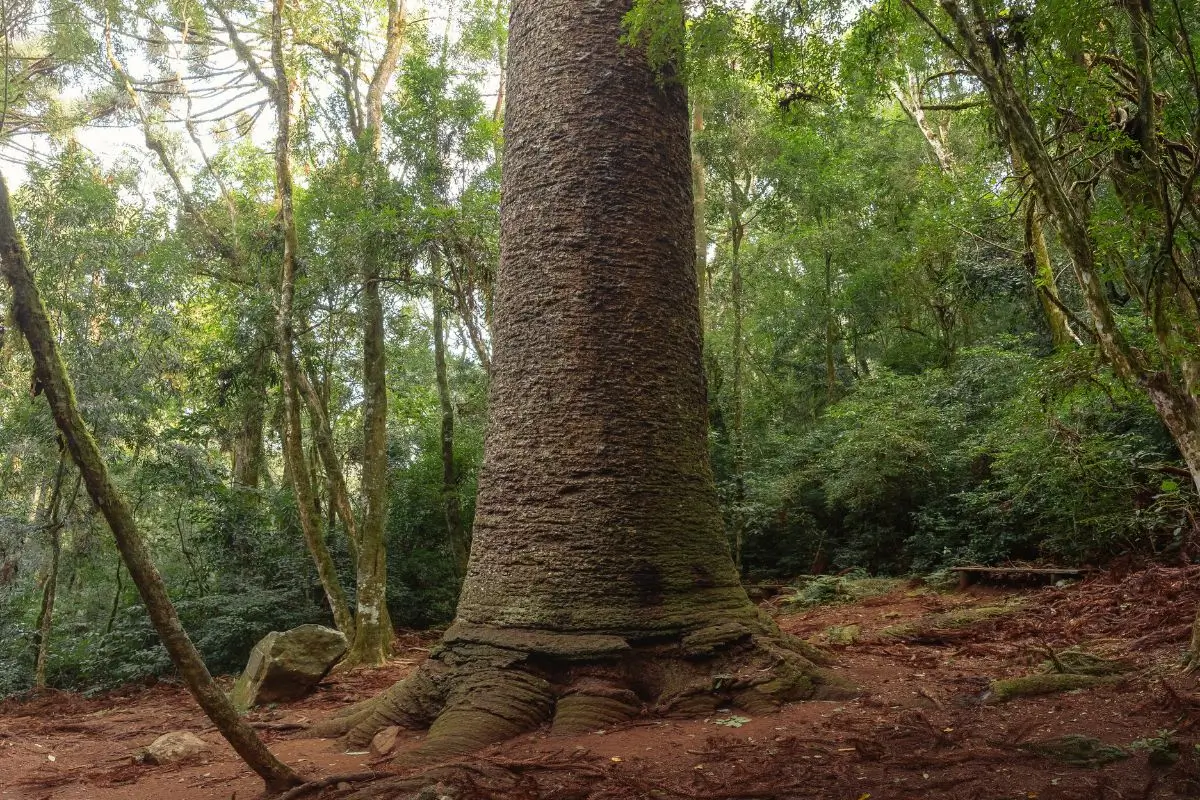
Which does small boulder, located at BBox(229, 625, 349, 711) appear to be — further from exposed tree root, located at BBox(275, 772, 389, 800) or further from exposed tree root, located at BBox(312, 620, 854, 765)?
exposed tree root, located at BBox(275, 772, 389, 800)

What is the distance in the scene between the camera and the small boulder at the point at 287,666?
6.51 m

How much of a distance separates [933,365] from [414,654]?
473 inches

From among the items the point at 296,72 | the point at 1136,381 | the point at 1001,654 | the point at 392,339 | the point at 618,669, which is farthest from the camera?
the point at 392,339

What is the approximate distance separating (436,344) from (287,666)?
6.81 metres

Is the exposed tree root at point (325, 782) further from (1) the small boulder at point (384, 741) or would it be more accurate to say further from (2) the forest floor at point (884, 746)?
(1) the small boulder at point (384, 741)

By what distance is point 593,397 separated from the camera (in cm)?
404

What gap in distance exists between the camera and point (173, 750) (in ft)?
14.0

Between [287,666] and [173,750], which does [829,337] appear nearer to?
[287,666]

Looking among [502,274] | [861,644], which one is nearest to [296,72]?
[502,274]

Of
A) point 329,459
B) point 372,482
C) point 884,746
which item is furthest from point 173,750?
point 329,459

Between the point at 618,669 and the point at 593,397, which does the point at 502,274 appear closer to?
the point at 593,397

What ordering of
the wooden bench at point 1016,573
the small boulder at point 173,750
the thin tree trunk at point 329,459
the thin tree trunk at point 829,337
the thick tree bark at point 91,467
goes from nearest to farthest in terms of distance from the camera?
the thick tree bark at point 91,467 → the small boulder at point 173,750 → the wooden bench at point 1016,573 → the thin tree trunk at point 329,459 → the thin tree trunk at point 829,337

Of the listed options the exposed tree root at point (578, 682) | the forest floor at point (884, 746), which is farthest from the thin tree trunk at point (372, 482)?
the exposed tree root at point (578, 682)

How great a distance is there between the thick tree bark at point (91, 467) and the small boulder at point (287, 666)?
4103 mm
